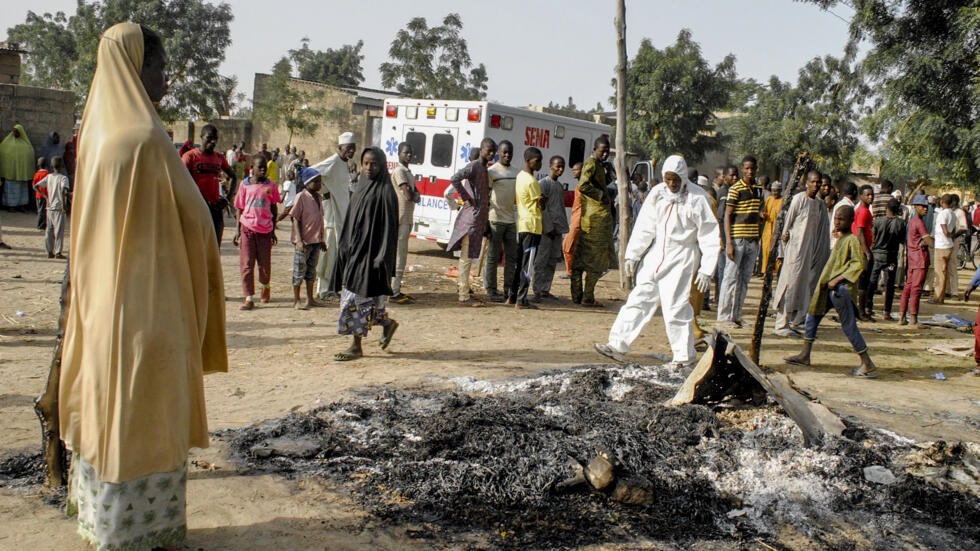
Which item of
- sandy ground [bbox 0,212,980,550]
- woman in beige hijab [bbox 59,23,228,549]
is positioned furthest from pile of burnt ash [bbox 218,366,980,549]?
woman in beige hijab [bbox 59,23,228,549]

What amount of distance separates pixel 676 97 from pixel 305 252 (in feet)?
→ 105

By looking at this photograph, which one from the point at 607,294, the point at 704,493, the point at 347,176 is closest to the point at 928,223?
the point at 607,294

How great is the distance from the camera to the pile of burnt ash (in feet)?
13.1

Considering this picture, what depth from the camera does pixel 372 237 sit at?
6.73 meters

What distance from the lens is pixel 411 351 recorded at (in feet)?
24.7

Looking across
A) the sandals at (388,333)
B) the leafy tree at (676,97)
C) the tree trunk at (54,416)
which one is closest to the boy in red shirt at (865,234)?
the sandals at (388,333)

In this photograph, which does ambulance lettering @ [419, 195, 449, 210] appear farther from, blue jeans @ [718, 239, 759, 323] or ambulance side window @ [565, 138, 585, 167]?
blue jeans @ [718, 239, 759, 323]

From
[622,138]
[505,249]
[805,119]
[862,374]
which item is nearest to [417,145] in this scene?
[622,138]

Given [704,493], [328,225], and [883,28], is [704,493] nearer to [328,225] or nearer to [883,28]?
[328,225]

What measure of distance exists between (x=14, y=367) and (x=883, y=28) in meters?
17.0

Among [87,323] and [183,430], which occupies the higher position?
[87,323]

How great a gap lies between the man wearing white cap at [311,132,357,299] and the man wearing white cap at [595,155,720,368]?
A: 3544 millimetres

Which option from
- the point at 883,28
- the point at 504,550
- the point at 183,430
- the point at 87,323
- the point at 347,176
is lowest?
the point at 504,550

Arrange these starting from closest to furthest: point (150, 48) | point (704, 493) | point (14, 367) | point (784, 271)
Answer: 1. point (150, 48)
2. point (704, 493)
3. point (14, 367)
4. point (784, 271)
